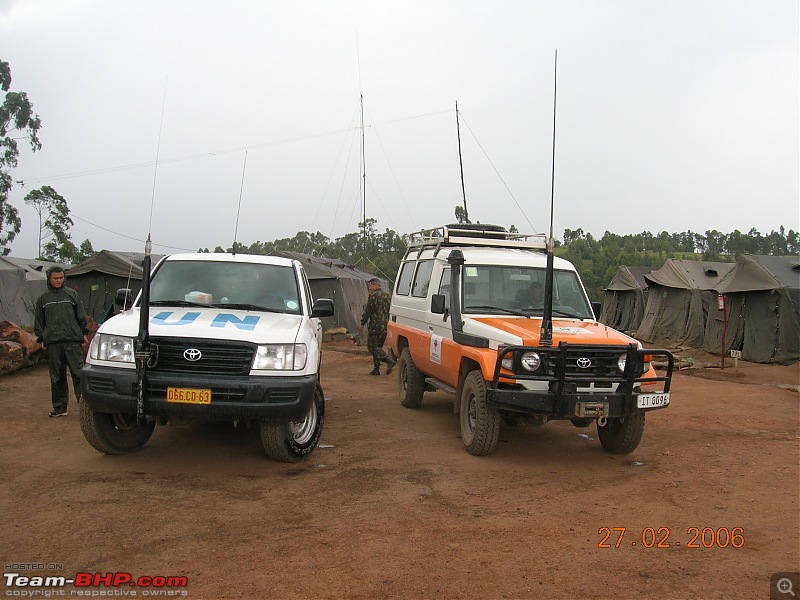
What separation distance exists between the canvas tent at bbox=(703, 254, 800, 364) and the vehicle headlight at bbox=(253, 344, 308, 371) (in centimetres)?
1367

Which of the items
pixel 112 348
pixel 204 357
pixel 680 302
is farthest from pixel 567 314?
pixel 680 302

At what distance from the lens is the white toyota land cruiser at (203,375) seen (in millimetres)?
5164

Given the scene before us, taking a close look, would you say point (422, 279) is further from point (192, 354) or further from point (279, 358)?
point (192, 354)

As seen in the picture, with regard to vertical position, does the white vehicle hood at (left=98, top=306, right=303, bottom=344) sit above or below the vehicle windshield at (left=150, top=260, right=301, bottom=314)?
below

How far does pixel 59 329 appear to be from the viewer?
7.73 metres

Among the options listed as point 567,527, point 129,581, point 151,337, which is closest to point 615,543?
point 567,527

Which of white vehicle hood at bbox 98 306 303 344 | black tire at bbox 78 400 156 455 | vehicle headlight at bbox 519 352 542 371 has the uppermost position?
white vehicle hood at bbox 98 306 303 344

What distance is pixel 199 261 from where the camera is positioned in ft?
22.0

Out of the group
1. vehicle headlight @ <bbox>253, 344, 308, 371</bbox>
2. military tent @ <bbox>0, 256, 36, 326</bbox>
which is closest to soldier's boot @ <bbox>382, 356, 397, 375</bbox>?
vehicle headlight @ <bbox>253, 344, 308, 371</bbox>

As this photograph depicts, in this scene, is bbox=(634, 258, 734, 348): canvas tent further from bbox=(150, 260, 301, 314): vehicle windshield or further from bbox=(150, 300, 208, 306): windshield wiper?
bbox=(150, 300, 208, 306): windshield wiper

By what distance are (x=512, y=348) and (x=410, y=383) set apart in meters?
3.40

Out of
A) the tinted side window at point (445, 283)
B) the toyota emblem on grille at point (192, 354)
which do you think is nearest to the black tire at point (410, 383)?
the tinted side window at point (445, 283)

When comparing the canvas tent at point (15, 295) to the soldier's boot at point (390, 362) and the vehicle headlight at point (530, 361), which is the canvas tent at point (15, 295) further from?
the vehicle headlight at point (530, 361)

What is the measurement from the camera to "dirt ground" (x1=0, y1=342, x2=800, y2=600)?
144 inches
